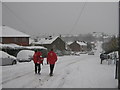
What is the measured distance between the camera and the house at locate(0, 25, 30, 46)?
180 feet

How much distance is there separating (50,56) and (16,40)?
45.8 meters

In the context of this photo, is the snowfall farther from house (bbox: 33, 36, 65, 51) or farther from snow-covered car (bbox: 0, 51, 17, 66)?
house (bbox: 33, 36, 65, 51)

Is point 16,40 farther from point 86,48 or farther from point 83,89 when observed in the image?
point 86,48

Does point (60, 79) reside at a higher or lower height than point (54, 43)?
lower

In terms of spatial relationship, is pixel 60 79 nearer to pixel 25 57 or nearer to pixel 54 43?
pixel 25 57

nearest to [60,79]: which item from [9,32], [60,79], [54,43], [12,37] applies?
[60,79]

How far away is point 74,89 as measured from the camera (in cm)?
777

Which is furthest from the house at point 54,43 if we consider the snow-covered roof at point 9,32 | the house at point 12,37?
the snow-covered roof at point 9,32

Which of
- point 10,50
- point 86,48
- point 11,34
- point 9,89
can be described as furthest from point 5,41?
point 86,48

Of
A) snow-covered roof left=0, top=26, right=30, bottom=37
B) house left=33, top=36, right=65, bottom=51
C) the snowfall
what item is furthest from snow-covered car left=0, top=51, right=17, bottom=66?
house left=33, top=36, right=65, bottom=51

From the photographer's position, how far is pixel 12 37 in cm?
5528

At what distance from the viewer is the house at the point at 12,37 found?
180 feet

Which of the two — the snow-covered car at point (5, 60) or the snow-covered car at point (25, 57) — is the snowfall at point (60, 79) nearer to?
the snow-covered car at point (5, 60)

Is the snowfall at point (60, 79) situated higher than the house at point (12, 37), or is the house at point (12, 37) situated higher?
the house at point (12, 37)
